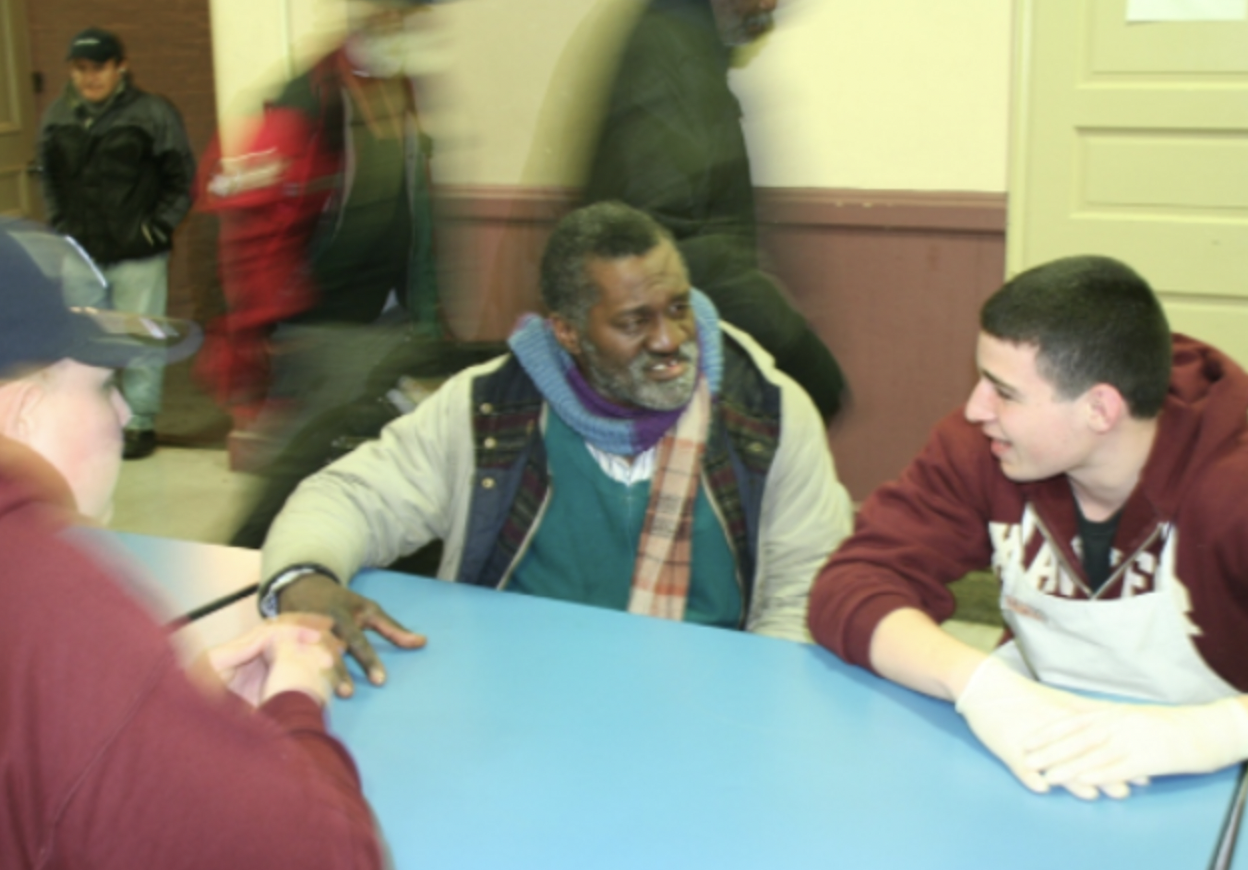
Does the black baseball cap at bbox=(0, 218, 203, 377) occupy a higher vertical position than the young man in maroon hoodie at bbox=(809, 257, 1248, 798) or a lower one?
higher

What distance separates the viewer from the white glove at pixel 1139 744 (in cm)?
129

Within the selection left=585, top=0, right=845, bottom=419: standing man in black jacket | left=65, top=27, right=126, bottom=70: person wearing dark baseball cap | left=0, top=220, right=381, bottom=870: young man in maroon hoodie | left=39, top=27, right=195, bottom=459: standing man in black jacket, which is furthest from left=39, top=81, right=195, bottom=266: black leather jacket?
left=0, top=220, right=381, bottom=870: young man in maroon hoodie

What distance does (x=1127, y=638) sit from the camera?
63.9 inches

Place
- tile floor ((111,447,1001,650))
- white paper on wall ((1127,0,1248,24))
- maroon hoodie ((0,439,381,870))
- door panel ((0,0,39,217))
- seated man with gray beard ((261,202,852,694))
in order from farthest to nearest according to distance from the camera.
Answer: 1. door panel ((0,0,39,217))
2. tile floor ((111,447,1001,650))
3. white paper on wall ((1127,0,1248,24))
4. seated man with gray beard ((261,202,852,694))
5. maroon hoodie ((0,439,381,870))

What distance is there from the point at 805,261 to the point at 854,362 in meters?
0.33

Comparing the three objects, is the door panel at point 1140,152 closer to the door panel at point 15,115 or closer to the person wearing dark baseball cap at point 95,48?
the person wearing dark baseball cap at point 95,48

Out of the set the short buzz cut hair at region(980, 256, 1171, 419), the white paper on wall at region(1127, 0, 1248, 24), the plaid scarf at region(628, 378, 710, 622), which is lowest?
the plaid scarf at region(628, 378, 710, 622)

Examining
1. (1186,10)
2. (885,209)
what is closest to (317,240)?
(885,209)

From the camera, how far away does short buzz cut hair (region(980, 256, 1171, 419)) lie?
5.36 ft

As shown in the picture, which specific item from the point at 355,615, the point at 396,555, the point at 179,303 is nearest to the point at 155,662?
the point at 355,615

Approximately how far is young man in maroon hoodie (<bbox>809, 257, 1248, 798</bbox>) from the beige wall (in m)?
1.66

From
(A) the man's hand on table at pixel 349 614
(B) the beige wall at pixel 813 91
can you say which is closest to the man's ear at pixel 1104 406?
(A) the man's hand on table at pixel 349 614

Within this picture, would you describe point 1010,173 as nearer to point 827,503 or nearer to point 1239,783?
point 827,503

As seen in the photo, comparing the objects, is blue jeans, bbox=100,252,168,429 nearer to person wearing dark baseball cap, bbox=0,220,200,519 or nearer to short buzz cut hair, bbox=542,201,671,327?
short buzz cut hair, bbox=542,201,671,327
